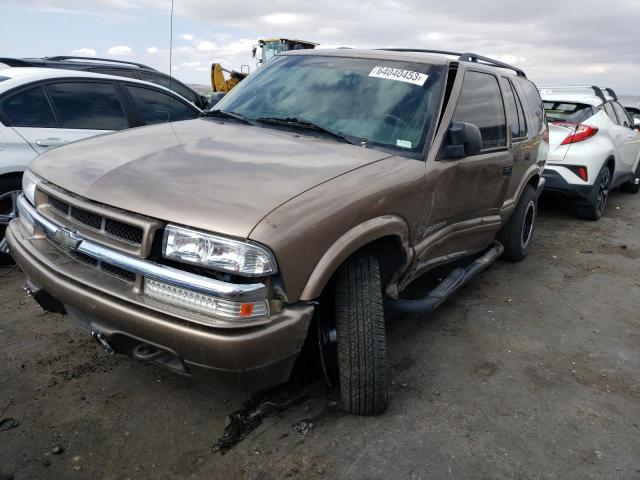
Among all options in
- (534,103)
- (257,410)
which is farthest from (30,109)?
(534,103)

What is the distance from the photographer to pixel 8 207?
434 centimetres

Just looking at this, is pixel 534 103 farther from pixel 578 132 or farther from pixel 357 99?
pixel 357 99

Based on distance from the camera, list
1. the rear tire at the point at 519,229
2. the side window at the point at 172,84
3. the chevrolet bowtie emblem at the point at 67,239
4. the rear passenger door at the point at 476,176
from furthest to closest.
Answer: the side window at the point at 172,84
the rear tire at the point at 519,229
the rear passenger door at the point at 476,176
the chevrolet bowtie emblem at the point at 67,239

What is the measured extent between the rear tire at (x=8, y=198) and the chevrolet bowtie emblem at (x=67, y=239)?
219 cm

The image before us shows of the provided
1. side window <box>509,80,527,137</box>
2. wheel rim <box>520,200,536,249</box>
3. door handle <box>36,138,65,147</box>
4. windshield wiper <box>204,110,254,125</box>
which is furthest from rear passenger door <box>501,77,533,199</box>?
door handle <box>36,138,65,147</box>

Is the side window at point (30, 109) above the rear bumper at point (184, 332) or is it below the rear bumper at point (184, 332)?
above

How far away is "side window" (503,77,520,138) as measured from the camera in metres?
4.36

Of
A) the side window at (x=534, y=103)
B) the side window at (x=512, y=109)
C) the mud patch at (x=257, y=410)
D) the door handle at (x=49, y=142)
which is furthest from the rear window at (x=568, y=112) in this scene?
the door handle at (x=49, y=142)

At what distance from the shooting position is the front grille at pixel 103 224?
224cm

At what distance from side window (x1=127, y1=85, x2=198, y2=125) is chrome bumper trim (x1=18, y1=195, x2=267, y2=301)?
3.26m

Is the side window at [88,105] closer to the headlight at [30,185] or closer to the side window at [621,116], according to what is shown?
the headlight at [30,185]

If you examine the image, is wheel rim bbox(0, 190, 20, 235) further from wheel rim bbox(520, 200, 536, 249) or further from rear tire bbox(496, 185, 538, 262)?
wheel rim bbox(520, 200, 536, 249)

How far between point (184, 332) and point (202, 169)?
79 centimetres

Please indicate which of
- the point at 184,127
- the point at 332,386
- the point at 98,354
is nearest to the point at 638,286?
the point at 332,386
